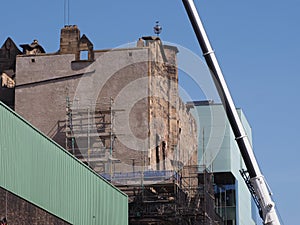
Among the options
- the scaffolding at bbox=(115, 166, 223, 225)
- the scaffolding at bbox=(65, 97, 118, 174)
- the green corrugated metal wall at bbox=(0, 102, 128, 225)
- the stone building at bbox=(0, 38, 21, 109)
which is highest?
the stone building at bbox=(0, 38, 21, 109)

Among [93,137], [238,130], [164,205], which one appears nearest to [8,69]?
[93,137]

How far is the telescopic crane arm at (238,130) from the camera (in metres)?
36.7

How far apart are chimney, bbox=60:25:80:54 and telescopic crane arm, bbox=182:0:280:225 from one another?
33.3 m

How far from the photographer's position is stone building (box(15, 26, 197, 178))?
219ft

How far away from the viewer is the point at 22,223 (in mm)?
37906

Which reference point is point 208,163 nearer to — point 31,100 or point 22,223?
point 31,100

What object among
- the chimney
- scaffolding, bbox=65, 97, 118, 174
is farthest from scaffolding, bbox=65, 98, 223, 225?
the chimney

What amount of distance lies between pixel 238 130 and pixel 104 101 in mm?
31516

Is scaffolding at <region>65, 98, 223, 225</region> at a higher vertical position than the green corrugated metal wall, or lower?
higher

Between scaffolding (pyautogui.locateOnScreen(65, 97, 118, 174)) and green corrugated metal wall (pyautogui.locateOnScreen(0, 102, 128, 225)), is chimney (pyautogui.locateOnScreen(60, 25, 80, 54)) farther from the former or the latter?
green corrugated metal wall (pyautogui.locateOnScreen(0, 102, 128, 225))

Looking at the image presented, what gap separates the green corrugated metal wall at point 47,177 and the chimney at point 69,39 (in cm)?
2204

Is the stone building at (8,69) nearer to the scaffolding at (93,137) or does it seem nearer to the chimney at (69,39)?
the chimney at (69,39)

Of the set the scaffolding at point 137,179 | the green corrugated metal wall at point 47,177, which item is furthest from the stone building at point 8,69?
the green corrugated metal wall at point 47,177

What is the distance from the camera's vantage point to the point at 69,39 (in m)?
71.4
